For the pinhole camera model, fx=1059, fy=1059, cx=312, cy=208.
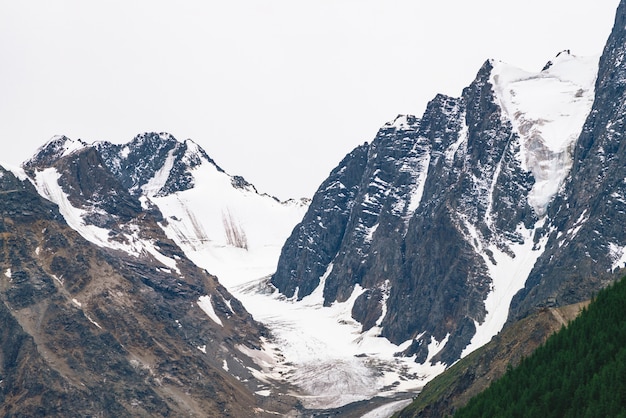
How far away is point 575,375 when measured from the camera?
541 feet

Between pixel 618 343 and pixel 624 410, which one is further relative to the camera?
pixel 618 343

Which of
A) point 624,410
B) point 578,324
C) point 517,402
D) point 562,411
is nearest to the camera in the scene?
point 624,410

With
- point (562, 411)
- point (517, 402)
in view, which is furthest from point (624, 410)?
point (517, 402)

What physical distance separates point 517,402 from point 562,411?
44.6 ft

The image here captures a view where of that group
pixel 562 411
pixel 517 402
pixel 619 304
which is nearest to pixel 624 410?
pixel 562 411

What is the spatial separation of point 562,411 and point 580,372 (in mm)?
9196

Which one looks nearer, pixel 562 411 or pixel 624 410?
pixel 624 410

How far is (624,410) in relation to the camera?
5399 inches

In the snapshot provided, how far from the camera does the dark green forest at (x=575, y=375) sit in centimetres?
15038

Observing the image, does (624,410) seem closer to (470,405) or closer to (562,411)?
(562,411)

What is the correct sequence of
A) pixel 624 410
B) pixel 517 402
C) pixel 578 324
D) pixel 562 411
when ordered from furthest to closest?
1. pixel 578 324
2. pixel 517 402
3. pixel 562 411
4. pixel 624 410

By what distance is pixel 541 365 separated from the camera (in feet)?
594

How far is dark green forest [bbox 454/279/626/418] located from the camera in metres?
150

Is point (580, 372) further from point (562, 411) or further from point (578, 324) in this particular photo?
point (578, 324)
